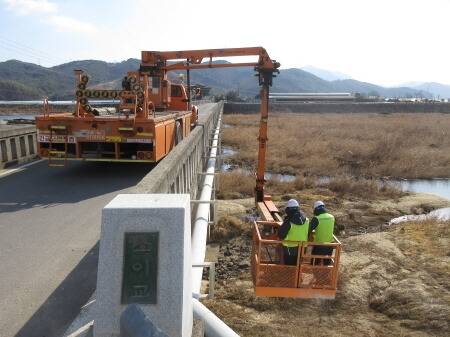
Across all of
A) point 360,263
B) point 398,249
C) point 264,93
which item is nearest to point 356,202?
point 398,249

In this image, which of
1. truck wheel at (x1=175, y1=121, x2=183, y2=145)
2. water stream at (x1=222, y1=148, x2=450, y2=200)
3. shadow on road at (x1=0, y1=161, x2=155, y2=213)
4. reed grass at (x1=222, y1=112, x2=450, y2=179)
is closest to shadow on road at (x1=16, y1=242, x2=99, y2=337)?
shadow on road at (x1=0, y1=161, x2=155, y2=213)

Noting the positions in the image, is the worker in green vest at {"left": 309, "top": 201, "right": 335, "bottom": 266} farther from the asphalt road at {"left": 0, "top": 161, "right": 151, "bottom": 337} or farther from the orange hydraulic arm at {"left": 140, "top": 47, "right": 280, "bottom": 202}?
the orange hydraulic arm at {"left": 140, "top": 47, "right": 280, "bottom": 202}

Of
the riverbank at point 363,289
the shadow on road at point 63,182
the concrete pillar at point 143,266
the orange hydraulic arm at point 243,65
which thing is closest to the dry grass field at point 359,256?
the riverbank at point 363,289

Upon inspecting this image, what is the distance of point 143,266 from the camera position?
8.54 ft

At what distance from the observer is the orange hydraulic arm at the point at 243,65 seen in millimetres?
8899

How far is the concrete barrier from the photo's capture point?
32.5 ft

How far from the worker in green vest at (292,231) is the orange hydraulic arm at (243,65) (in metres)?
3.68

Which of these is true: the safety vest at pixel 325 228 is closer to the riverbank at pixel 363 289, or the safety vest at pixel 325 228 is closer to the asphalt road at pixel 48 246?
the riverbank at pixel 363 289

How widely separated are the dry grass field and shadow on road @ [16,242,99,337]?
7.82 ft

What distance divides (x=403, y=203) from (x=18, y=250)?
12160 millimetres

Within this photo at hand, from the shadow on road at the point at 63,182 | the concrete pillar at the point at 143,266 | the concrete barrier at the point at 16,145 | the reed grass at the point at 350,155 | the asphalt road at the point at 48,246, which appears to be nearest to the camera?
the concrete pillar at the point at 143,266

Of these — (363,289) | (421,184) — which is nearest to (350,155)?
(421,184)

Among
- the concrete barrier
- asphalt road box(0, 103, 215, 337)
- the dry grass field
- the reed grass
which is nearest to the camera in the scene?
asphalt road box(0, 103, 215, 337)

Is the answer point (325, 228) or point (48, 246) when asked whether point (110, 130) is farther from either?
point (325, 228)
